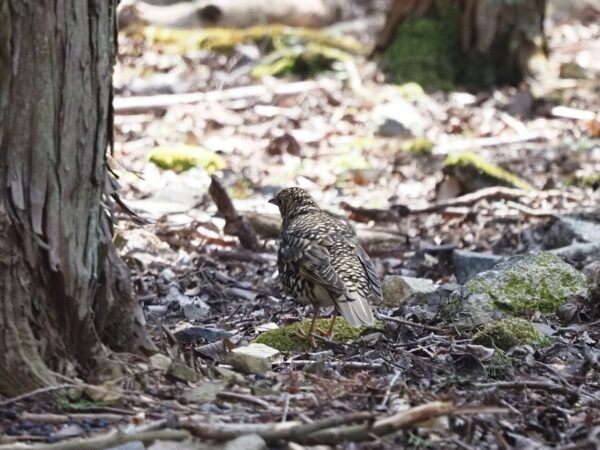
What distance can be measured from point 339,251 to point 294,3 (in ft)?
48.0

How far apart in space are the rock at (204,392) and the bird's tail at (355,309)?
1.46 meters

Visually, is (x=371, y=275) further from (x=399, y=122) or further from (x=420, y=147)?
(x=399, y=122)

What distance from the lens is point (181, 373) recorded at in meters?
4.64

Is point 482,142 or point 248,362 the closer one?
point 248,362

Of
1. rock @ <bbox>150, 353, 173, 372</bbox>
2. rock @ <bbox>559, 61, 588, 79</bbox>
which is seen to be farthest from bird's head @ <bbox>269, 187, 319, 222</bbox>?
rock @ <bbox>559, 61, 588, 79</bbox>

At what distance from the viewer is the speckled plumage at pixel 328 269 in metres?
6.14

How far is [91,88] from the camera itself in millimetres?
4316

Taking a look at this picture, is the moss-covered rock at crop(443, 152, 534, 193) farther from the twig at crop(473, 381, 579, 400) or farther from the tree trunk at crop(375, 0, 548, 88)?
the twig at crop(473, 381, 579, 400)

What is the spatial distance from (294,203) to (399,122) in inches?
263

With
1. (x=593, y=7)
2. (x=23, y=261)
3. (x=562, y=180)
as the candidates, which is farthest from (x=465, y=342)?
(x=593, y=7)

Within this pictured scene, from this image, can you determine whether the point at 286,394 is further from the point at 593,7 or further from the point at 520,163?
the point at 593,7

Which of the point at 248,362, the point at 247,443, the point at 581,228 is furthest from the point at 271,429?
the point at 581,228

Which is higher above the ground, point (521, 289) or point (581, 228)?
point (521, 289)

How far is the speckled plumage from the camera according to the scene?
6137 millimetres
